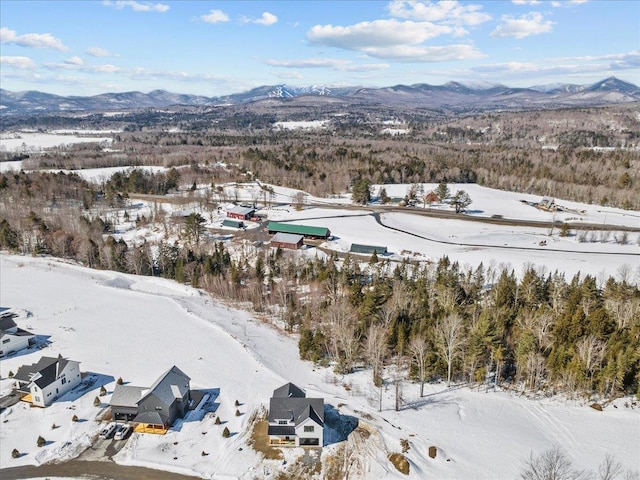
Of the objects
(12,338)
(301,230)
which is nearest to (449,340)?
(12,338)

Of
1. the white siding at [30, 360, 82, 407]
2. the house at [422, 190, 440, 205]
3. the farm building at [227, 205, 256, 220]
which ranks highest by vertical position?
the house at [422, 190, 440, 205]

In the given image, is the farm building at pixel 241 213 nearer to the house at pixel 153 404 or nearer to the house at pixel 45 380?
the house at pixel 45 380

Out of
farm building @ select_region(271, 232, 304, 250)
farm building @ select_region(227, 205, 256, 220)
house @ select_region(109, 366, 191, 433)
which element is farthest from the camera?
farm building @ select_region(227, 205, 256, 220)

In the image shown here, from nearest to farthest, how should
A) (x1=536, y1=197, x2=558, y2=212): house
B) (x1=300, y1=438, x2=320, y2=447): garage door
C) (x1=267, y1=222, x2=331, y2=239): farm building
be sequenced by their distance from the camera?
(x1=300, y1=438, x2=320, y2=447): garage door, (x1=267, y1=222, x2=331, y2=239): farm building, (x1=536, y1=197, x2=558, y2=212): house

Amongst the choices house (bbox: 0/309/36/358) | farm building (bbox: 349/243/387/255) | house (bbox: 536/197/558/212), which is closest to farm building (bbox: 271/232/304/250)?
farm building (bbox: 349/243/387/255)

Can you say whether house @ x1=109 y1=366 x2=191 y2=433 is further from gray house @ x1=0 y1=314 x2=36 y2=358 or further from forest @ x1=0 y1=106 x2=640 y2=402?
gray house @ x1=0 y1=314 x2=36 y2=358

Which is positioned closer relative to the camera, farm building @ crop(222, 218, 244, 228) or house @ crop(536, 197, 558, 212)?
farm building @ crop(222, 218, 244, 228)
